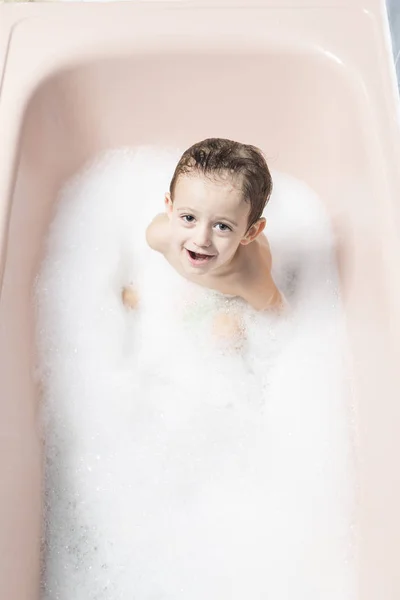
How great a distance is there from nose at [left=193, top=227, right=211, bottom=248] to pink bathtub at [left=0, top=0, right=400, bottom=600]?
317 mm

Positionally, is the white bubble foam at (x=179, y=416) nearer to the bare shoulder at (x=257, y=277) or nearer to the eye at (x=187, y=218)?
the bare shoulder at (x=257, y=277)

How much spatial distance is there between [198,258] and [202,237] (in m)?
0.06

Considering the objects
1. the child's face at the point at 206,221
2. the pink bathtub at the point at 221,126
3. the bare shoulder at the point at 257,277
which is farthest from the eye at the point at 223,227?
the pink bathtub at the point at 221,126

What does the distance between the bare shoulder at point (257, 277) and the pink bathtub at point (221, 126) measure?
0.58 feet

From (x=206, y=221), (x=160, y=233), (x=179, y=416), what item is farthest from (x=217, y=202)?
(x=179, y=416)

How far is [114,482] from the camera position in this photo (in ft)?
3.65

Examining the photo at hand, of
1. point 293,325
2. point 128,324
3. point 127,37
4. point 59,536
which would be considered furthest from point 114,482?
point 127,37

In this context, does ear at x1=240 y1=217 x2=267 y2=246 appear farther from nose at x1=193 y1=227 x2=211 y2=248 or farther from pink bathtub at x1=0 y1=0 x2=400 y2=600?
pink bathtub at x1=0 y1=0 x2=400 y2=600

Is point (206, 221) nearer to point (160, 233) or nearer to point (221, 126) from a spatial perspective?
point (160, 233)

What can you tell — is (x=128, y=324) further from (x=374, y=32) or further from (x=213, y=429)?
(x=374, y=32)

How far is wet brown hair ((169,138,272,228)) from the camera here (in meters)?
0.87

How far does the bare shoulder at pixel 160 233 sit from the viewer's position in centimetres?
110

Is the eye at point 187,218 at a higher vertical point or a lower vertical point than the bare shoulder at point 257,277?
higher

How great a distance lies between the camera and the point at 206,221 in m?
0.91
